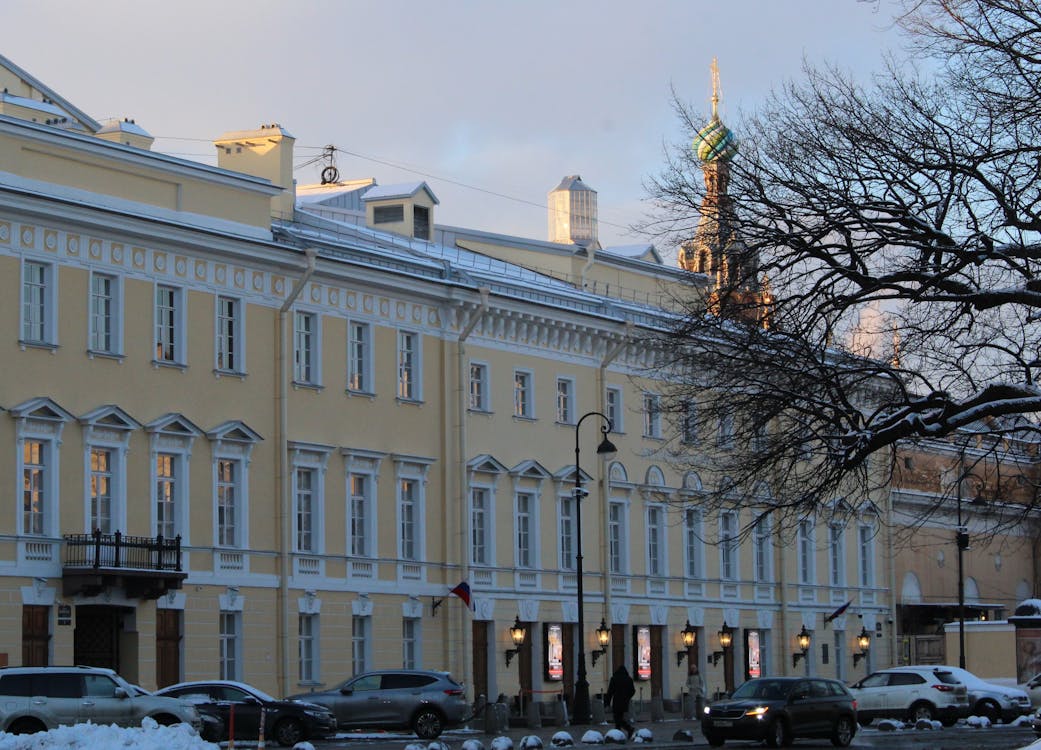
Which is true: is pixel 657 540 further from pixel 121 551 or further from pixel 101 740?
pixel 101 740

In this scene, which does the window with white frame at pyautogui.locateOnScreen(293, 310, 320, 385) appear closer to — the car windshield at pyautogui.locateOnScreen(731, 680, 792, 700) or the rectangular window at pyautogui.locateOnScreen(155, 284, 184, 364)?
the rectangular window at pyautogui.locateOnScreen(155, 284, 184, 364)

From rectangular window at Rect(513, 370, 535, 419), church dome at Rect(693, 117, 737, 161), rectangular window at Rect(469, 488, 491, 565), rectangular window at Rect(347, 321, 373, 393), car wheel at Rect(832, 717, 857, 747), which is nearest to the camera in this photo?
church dome at Rect(693, 117, 737, 161)

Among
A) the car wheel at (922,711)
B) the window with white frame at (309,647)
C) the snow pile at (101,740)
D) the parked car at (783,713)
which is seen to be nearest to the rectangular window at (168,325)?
the window with white frame at (309,647)

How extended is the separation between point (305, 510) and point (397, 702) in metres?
8.34

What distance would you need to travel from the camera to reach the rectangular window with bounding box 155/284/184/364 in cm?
4928

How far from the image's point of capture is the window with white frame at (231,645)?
4997cm

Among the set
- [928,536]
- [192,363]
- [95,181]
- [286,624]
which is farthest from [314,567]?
[928,536]

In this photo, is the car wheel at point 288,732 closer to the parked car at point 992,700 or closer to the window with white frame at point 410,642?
the window with white frame at point 410,642

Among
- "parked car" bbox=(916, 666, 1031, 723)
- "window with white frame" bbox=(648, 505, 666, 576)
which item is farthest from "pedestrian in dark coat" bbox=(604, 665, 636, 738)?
"window with white frame" bbox=(648, 505, 666, 576)

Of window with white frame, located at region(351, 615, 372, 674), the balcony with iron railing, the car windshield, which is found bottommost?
the car windshield

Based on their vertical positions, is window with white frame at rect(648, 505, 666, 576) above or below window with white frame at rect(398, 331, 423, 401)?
below

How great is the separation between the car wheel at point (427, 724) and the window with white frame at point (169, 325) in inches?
Result: 395

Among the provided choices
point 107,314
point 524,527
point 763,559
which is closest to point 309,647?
point 524,527

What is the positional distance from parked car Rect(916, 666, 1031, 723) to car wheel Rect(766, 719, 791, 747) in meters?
13.5
